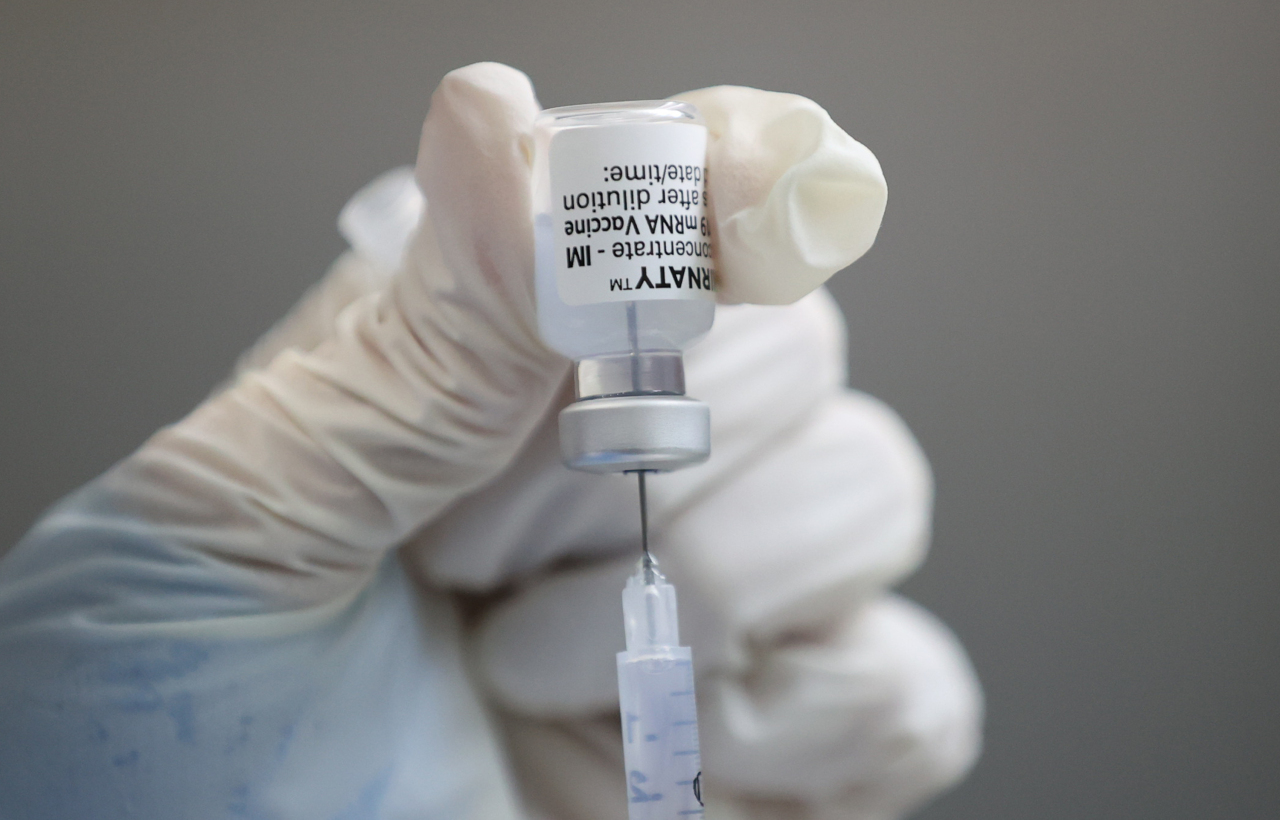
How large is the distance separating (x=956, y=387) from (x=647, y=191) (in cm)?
86

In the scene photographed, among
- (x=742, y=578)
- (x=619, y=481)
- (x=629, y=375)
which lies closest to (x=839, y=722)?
(x=742, y=578)

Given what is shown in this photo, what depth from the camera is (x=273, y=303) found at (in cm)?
119

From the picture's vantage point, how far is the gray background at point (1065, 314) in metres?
1.28

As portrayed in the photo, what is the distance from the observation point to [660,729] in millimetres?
593

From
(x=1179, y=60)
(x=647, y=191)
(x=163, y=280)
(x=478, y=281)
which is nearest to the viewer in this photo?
(x=647, y=191)

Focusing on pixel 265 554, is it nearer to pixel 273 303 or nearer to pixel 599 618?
pixel 599 618

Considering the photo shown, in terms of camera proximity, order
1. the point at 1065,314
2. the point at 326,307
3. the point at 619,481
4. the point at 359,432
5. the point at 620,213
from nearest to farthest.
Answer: the point at 620,213, the point at 359,432, the point at 619,481, the point at 326,307, the point at 1065,314

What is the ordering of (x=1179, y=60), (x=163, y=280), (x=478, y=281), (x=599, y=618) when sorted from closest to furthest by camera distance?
(x=478, y=281)
(x=599, y=618)
(x=163, y=280)
(x=1179, y=60)

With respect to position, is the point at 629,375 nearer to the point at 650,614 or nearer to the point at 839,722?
the point at 650,614

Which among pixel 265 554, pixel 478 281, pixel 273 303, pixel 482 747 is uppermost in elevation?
pixel 273 303

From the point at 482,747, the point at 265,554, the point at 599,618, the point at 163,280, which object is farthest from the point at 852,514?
→ the point at 163,280

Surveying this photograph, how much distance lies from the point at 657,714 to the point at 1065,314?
94 centimetres

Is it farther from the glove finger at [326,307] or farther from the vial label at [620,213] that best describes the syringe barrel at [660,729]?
the glove finger at [326,307]

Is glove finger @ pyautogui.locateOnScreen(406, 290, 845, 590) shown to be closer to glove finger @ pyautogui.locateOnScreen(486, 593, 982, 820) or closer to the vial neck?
glove finger @ pyautogui.locateOnScreen(486, 593, 982, 820)
